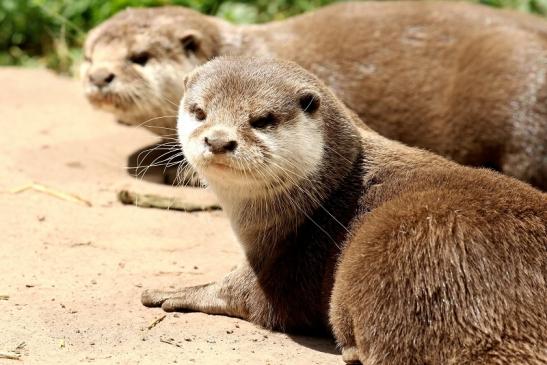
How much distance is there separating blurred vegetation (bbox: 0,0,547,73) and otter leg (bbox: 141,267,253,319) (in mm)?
4411

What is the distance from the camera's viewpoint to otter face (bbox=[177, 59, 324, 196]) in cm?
402

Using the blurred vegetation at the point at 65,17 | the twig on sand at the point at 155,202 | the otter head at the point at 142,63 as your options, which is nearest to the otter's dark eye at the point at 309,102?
the twig on sand at the point at 155,202

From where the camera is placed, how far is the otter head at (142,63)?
6625 millimetres

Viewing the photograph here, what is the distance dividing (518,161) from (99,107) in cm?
282

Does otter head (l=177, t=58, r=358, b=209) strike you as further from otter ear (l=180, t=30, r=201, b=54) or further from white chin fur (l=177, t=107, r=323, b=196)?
otter ear (l=180, t=30, r=201, b=54)

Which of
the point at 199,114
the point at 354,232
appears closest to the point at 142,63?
the point at 199,114

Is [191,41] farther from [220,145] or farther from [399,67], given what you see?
[220,145]

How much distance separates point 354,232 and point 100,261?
4.66 feet

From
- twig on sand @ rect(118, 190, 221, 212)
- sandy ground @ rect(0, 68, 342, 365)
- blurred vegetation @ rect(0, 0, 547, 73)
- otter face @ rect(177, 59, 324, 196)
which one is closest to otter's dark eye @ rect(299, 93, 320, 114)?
otter face @ rect(177, 59, 324, 196)

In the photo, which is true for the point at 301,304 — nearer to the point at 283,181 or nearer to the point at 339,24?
the point at 283,181

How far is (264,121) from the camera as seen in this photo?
4.17m

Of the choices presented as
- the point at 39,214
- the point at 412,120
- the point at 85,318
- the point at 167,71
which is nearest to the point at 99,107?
the point at 167,71

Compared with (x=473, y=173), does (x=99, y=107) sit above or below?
below

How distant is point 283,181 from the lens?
422 cm
